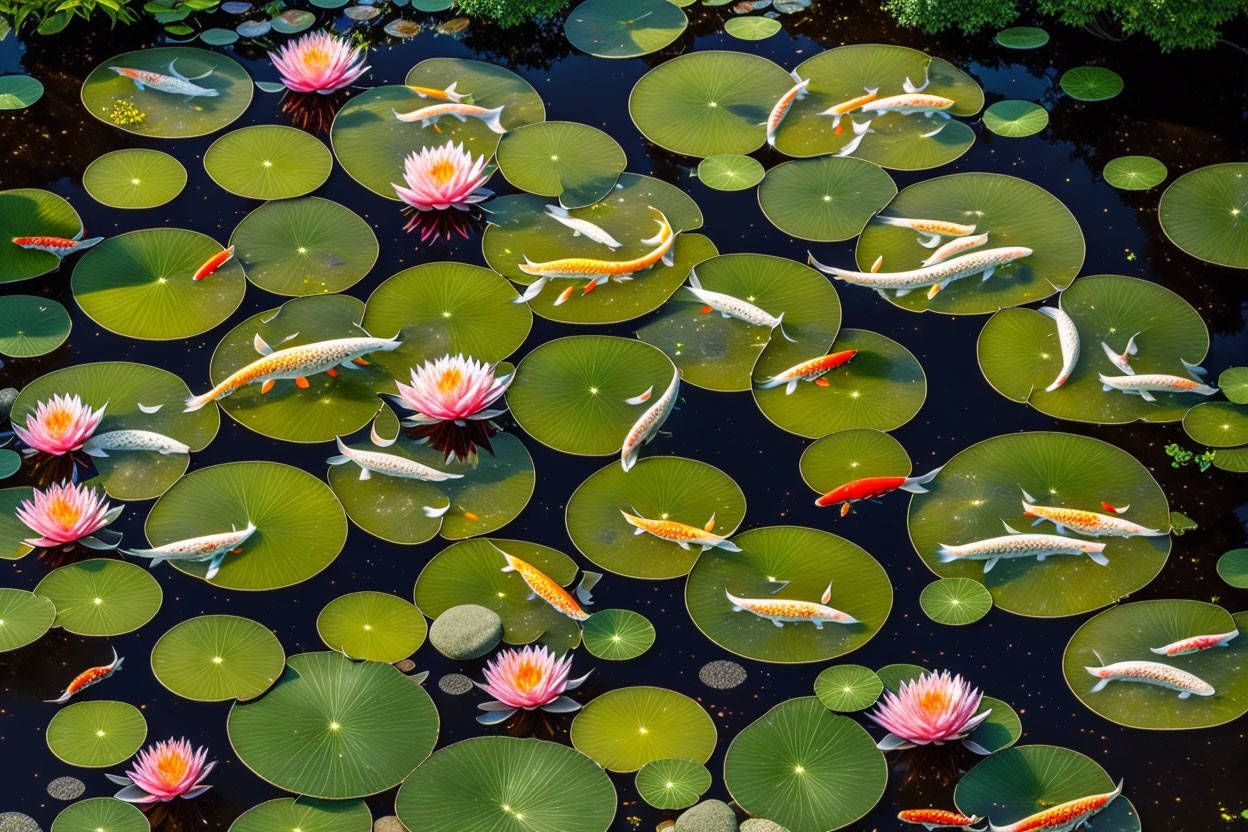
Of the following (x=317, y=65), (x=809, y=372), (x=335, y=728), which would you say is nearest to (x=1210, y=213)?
(x=809, y=372)

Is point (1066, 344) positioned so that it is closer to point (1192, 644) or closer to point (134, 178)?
point (1192, 644)

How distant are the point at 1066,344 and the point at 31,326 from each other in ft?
15.3

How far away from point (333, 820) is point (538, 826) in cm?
72

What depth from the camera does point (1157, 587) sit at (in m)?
5.18

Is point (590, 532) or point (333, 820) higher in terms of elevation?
point (590, 532)

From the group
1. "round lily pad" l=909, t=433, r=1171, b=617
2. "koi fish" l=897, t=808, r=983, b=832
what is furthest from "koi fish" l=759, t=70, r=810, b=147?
"koi fish" l=897, t=808, r=983, b=832

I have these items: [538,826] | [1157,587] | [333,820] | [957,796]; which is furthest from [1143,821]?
[333,820]

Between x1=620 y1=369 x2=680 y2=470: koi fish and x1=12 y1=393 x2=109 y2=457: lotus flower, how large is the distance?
2256 mm

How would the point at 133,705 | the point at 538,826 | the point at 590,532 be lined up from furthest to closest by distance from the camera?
the point at 590,532 → the point at 133,705 → the point at 538,826

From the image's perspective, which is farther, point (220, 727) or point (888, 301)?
point (888, 301)

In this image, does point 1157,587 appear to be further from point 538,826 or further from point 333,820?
point 333,820

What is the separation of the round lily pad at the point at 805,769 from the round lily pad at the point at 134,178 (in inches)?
155

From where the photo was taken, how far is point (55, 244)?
6.21 m

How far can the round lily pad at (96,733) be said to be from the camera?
4.80m
